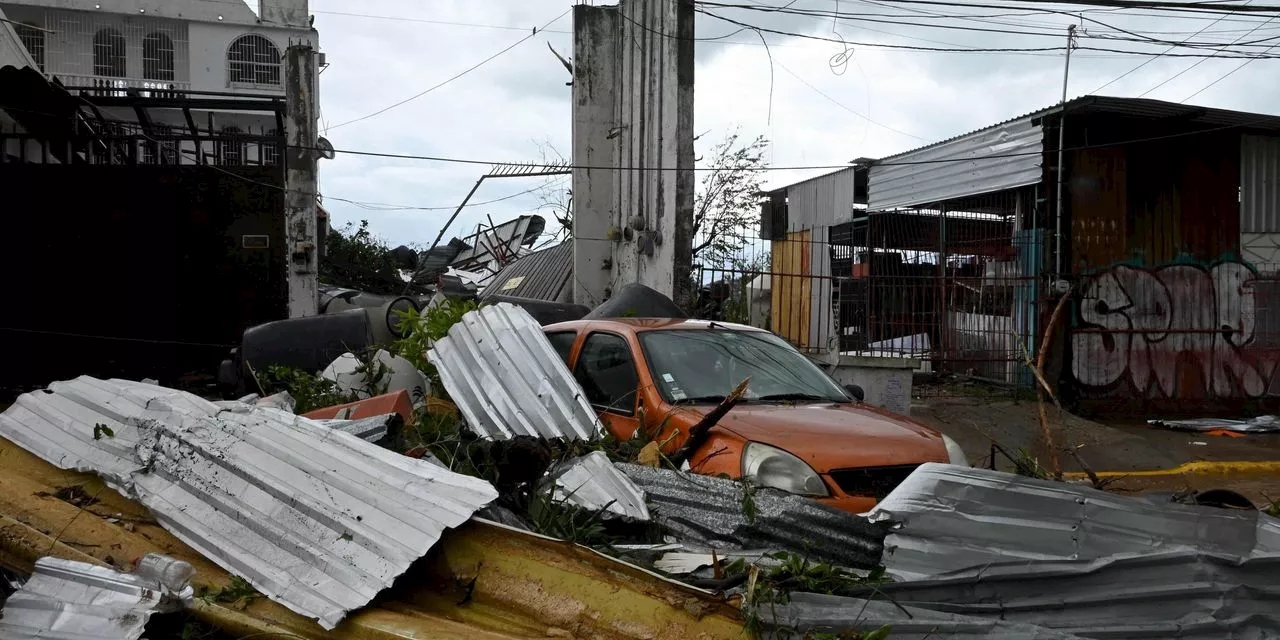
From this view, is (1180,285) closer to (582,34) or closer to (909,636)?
(582,34)

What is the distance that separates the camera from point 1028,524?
138 inches

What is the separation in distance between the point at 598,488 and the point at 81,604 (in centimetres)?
193

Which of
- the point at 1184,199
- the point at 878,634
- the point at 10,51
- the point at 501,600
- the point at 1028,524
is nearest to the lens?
the point at 878,634

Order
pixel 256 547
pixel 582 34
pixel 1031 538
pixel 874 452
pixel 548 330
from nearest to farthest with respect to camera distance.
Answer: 1. pixel 1031 538
2. pixel 256 547
3. pixel 874 452
4. pixel 548 330
5. pixel 582 34

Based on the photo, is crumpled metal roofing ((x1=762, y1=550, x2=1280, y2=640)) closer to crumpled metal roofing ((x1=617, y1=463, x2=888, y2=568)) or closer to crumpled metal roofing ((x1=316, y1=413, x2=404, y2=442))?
crumpled metal roofing ((x1=617, y1=463, x2=888, y2=568))

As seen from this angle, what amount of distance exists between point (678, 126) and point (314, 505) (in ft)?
27.9

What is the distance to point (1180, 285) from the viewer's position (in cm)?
1275

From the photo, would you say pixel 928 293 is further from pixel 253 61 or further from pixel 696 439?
pixel 253 61

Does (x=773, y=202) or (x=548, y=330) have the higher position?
(x=773, y=202)

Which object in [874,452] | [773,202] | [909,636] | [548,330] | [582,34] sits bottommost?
[909,636]

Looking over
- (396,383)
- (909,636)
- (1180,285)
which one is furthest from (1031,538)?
(1180,285)

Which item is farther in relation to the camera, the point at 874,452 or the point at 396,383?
the point at 396,383

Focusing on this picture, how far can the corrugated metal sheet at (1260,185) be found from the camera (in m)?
13.0

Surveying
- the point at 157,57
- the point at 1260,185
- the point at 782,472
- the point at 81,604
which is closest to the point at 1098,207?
the point at 1260,185
